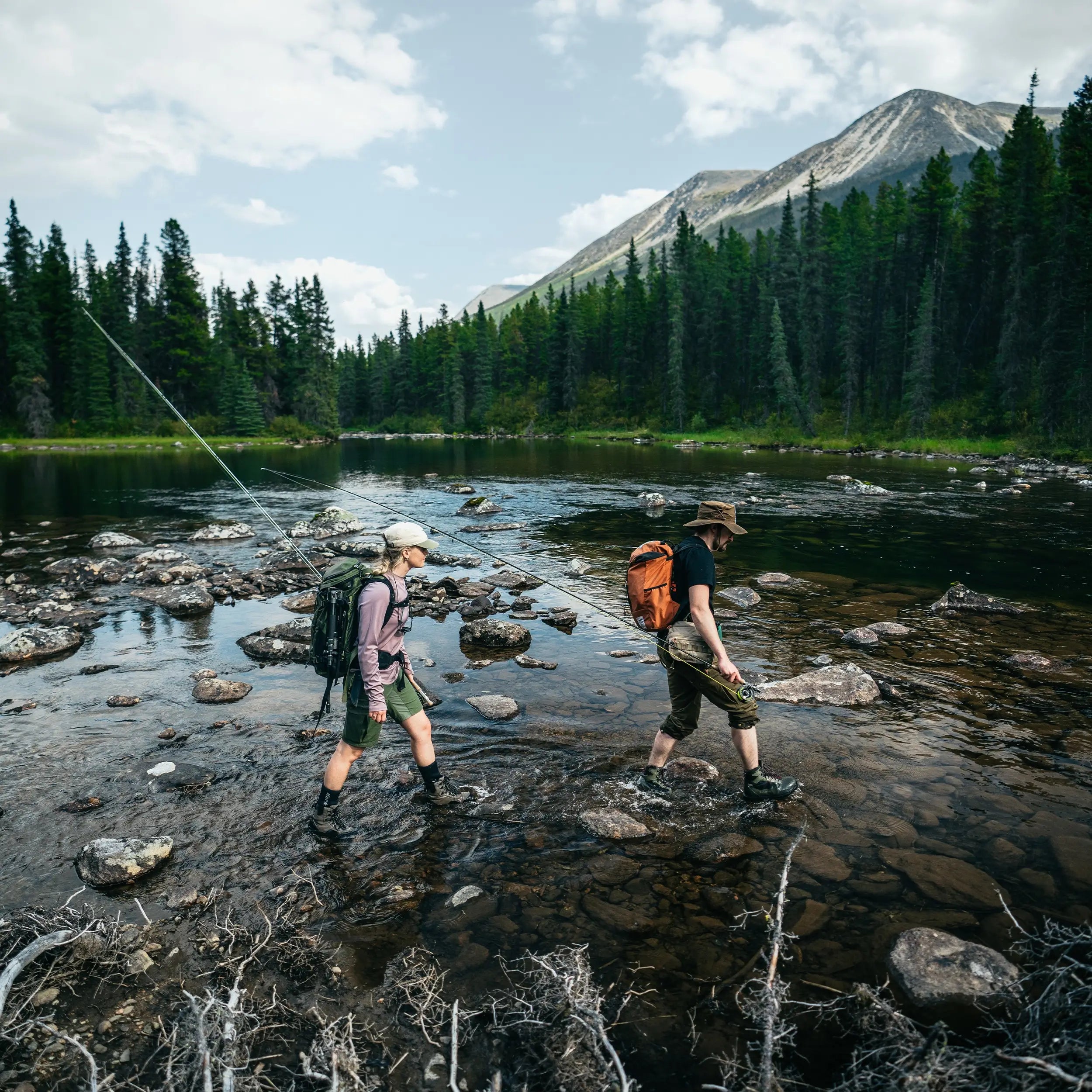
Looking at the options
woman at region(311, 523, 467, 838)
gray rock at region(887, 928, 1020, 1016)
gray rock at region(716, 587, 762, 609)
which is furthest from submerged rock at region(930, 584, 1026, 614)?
woman at region(311, 523, 467, 838)

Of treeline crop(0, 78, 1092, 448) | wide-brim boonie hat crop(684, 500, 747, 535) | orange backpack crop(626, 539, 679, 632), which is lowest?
orange backpack crop(626, 539, 679, 632)

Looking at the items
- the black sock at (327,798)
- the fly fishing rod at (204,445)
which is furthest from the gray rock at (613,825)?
the fly fishing rod at (204,445)

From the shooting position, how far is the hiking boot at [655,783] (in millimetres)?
6309

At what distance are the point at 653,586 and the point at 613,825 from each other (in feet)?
6.86

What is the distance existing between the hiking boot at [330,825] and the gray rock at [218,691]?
343 centimetres

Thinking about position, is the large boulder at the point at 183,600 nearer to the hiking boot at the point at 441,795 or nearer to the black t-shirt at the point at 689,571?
the hiking boot at the point at 441,795

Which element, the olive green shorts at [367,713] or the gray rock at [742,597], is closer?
the olive green shorts at [367,713]

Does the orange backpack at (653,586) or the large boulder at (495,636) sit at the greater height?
the orange backpack at (653,586)

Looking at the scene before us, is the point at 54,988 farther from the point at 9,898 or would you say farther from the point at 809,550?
the point at 809,550

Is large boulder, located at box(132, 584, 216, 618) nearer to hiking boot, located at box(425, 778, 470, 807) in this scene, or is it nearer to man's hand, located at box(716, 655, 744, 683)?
hiking boot, located at box(425, 778, 470, 807)

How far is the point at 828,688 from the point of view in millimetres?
8656

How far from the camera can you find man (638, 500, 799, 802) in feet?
18.9

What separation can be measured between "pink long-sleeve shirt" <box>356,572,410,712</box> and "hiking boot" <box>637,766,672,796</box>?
8.43 feet

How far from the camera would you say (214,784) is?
6.56 meters
